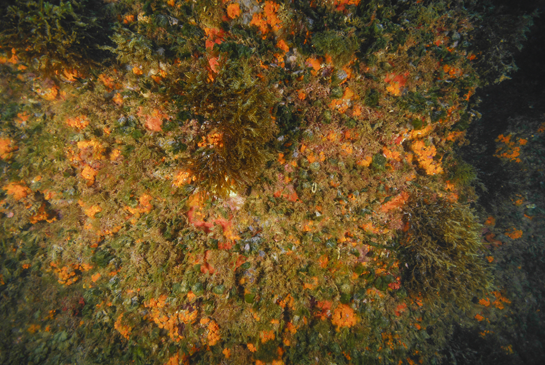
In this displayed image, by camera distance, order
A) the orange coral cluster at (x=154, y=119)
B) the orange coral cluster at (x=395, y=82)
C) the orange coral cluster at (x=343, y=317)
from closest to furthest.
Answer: the orange coral cluster at (x=154, y=119), the orange coral cluster at (x=395, y=82), the orange coral cluster at (x=343, y=317)

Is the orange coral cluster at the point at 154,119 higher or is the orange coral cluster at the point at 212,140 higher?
the orange coral cluster at the point at 212,140

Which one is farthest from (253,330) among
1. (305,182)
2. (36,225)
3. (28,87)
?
(28,87)

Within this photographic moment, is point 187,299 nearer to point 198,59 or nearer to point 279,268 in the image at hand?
point 279,268

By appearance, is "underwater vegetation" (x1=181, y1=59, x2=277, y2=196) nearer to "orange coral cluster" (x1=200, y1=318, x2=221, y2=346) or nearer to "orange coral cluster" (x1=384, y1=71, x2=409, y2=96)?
"orange coral cluster" (x1=384, y1=71, x2=409, y2=96)

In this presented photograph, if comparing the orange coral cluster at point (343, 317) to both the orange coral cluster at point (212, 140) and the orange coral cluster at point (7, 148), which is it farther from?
the orange coral cluster at point (7, 148)

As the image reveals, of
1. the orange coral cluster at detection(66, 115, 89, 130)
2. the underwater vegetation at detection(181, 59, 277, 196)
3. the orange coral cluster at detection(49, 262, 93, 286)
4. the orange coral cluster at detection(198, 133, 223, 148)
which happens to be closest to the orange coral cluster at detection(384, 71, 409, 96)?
the underwater vegetation at detection(181, 59, 277, 196)

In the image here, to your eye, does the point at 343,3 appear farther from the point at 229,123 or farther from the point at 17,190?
the point at 17,190

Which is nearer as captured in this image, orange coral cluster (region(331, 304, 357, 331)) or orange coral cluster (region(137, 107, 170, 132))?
orange coral cluster (region(137, 107, 170, 132))

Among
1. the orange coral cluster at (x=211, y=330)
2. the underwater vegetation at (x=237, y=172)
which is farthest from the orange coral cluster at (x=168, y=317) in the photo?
the orange coral cluster at (x=211, y=330)
